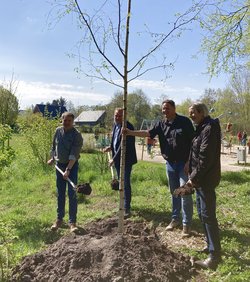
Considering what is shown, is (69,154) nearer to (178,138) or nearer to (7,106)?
(178,138)

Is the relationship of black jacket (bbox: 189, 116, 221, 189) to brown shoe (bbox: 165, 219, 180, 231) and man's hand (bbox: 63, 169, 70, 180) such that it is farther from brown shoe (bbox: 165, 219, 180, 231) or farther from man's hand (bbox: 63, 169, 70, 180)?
man's hand (bbox: 63, 169, 70, 180)

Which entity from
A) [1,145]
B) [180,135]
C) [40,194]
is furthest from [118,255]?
[40,194]

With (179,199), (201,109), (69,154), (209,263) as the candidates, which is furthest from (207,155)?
(69,154)

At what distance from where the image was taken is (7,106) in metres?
15.9

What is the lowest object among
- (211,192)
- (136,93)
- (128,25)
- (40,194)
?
(40,194)

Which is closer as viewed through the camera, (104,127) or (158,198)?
(158,198)

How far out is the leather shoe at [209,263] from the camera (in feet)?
13.3

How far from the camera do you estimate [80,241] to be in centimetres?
417

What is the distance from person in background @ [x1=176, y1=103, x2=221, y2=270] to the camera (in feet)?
13.0

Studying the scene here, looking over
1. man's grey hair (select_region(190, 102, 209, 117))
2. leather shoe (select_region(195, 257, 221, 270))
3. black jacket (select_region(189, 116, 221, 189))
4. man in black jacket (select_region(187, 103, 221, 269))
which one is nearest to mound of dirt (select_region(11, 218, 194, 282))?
leather shoe (select_region(195, 257, 221, 270))

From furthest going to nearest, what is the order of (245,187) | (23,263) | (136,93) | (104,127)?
(136,93) → (104,127) → (245,187) → (23,263)

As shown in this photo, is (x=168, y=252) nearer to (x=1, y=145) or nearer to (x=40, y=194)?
(x=1, y=145)

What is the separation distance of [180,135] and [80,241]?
2.13m

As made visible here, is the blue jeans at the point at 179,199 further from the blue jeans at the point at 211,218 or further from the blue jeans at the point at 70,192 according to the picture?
the blue jeans at the point at 70,192
